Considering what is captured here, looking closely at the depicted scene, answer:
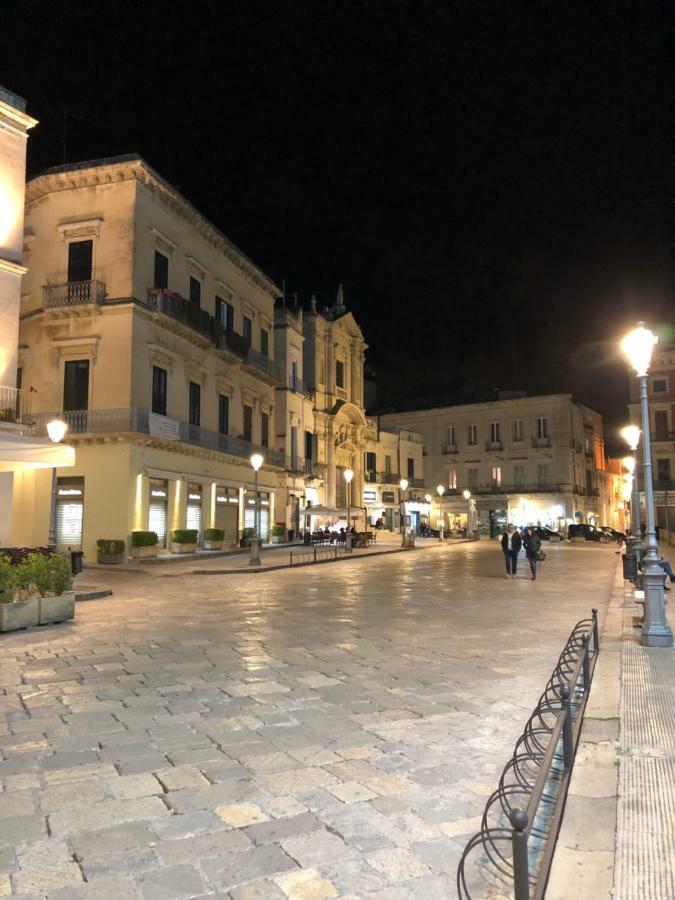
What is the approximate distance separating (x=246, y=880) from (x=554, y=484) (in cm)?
5939

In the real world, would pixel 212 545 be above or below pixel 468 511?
below

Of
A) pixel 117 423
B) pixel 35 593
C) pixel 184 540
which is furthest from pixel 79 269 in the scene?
pixel 35 593

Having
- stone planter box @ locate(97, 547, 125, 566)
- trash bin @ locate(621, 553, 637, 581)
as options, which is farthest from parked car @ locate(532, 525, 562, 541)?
stone planter box @ locate(97, 547, 125, 566)

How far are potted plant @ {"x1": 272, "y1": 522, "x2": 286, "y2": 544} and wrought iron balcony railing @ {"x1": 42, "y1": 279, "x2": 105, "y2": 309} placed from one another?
1642 centimetres

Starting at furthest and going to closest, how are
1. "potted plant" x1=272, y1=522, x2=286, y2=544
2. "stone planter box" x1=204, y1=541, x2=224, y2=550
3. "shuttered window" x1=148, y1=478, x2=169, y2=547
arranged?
"potted plant" x1=272, y1=522, x2=286, y2=544
"stone planter box" x1=204, y1=541, x2=224, y2=550
"shuttered window" x1=148, y1=478, x2=169, y2=547

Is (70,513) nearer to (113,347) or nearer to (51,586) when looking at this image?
(113,347)

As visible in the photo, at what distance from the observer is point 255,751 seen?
4.81 m

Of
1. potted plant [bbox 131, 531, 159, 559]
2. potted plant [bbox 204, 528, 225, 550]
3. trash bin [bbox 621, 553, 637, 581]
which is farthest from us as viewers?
potted plant [bbox 204, 528, 225, 550]

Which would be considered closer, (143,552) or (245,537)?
(143,552)

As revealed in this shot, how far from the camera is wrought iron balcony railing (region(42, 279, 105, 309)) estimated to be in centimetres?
2491

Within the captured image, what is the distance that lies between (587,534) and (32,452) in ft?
143

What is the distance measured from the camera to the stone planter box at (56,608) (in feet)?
34.2

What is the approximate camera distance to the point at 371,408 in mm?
68750

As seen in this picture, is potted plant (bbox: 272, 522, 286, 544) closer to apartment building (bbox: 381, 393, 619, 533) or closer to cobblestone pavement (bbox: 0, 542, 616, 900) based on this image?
cobblestone pavement (bbox: 0, 542, 616, 900)
